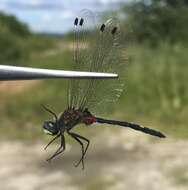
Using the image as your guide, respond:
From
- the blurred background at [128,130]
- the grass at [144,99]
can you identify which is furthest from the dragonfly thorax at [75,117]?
the grass at [144,99]

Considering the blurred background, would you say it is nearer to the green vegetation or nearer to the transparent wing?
the green vegetation

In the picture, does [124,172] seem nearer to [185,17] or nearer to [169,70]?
[169,70]

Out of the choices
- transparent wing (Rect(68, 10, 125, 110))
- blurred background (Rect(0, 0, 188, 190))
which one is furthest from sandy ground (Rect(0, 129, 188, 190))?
transparent wing (Rect(68, 10, 125, 110))

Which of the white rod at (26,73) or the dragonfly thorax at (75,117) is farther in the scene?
the dragonfly thorax at (75,117)

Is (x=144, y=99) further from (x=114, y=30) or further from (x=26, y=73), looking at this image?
(x=26, y=73)

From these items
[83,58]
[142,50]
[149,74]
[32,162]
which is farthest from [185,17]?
[83,58]

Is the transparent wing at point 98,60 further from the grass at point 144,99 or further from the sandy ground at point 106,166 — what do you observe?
the grass at point 144,99

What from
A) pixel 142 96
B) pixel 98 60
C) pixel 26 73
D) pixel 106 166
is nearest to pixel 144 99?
pixel 142 96
